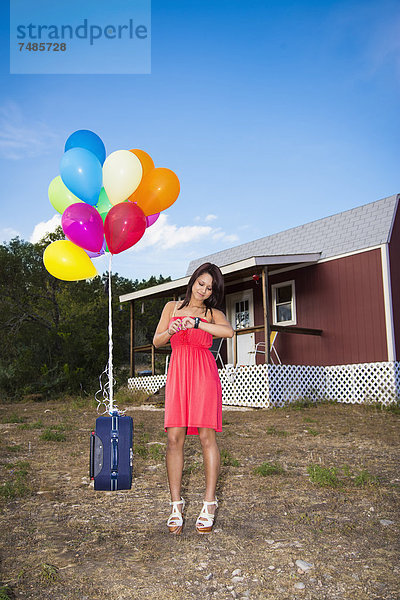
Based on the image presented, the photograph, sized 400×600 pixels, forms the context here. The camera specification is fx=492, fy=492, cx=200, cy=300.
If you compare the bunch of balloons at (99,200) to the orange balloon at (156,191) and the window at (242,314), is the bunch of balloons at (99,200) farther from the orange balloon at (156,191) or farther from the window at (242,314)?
the window at (242,314)

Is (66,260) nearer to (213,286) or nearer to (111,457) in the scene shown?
(213,286)

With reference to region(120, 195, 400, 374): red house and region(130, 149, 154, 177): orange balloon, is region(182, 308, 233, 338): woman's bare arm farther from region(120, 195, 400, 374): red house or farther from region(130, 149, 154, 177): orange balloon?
region(120, 195, 400, 374): red house

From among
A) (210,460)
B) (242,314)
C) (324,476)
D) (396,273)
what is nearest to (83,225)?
(210,460)

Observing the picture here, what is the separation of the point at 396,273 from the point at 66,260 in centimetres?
869

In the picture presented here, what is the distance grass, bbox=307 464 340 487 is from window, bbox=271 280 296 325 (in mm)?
8338

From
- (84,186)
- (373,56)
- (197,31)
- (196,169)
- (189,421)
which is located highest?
(373,56)

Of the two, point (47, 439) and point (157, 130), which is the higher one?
point (157, 130)

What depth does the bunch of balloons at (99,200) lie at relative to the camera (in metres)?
4.50

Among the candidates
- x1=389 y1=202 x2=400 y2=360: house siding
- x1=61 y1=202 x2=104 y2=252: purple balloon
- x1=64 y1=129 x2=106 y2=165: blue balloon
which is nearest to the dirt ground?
x1=61 y1=202 x2=104 y2=252: purple balloon

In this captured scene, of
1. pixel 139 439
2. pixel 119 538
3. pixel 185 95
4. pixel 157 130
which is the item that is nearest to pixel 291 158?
pixel 185 95

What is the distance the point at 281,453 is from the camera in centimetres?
565

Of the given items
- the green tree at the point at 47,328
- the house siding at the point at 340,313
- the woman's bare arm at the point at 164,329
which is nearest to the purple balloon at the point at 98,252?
the woman's bare arm at the point at 164,329

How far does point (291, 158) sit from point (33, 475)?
11.5 m

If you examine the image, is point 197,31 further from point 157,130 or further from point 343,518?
point 343,518
